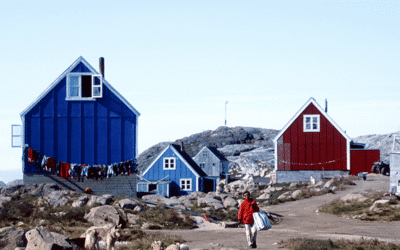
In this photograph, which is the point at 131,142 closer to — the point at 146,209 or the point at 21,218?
the point at 146,209

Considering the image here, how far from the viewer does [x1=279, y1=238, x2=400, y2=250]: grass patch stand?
14.2 metres

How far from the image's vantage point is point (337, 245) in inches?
592

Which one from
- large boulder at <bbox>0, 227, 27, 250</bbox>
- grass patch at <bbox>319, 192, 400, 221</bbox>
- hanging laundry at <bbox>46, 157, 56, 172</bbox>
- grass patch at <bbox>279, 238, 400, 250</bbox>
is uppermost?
hanging laundry at <bbox>46, 157, 56, 172</bbox>

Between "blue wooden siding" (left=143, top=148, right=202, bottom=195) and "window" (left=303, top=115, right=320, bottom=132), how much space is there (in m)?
10.5

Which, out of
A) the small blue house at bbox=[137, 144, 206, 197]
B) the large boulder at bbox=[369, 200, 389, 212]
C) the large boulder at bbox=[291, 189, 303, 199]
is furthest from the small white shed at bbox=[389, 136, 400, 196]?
the small blue house at bbox=[137, 144, 206, 197]

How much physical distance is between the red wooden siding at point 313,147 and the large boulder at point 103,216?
24.0 meters

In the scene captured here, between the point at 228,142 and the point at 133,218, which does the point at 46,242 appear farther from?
the point at 228,142

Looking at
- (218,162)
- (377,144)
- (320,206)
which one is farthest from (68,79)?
(377,144)

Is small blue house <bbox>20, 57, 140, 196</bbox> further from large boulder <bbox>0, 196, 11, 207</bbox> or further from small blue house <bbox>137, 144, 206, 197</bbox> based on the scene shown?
small blue house <bbox>137, 144, 206, 197</bbox>

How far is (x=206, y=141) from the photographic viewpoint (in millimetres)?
97812

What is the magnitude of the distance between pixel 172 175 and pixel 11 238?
2931 centimetres

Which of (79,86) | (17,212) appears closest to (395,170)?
(79,86)

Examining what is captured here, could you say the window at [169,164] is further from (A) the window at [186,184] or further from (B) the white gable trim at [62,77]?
(B) the white gable trim at [62,77]

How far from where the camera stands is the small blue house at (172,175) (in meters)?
43.1
